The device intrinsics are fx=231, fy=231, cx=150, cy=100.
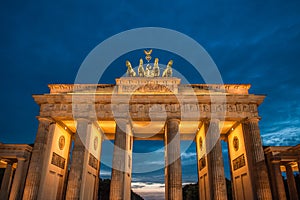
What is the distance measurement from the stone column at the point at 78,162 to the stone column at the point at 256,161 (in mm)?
16478

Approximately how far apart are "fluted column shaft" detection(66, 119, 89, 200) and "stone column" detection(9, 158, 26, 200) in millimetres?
5251

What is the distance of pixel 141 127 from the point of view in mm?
28172

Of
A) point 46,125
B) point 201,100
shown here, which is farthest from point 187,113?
point 46,125

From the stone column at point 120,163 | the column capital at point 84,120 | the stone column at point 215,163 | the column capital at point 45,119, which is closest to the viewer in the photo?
the stone column at point 120,163

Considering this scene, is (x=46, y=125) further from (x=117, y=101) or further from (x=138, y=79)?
(x=138, y=79)

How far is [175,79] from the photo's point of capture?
88.3ft

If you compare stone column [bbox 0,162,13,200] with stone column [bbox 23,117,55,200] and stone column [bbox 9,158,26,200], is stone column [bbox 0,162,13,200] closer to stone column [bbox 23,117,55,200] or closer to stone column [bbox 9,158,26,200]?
stone column [bbox 9,158,26,200]

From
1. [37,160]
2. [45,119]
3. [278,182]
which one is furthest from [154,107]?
[278,182]

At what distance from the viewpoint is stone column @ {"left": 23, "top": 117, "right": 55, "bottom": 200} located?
20.8 meters

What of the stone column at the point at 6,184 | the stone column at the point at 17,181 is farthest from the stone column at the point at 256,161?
the stone column at the point at 6,184

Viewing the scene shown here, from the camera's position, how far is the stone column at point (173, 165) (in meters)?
→ 20.5

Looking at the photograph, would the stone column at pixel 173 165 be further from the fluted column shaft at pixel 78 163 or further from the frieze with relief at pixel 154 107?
the fluted column shaft at pixel 78 163

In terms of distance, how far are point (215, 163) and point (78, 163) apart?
1312cm

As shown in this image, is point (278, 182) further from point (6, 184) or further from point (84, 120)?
point (6, 184)
